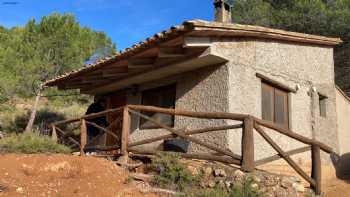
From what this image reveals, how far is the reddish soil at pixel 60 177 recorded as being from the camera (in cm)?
647

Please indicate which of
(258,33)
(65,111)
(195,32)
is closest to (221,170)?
(195,32)

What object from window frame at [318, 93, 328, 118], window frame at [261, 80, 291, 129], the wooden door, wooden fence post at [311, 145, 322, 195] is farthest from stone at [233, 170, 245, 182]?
the wooden door

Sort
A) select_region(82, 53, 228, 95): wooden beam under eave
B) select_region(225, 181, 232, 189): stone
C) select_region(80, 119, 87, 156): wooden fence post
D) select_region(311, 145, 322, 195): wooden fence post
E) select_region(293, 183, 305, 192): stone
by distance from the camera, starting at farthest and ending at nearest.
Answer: select_region(80, 119, 87, 156): wooden fence post
select_region(82, 53, 228, 95): wooden beam under eave
select_region(311, 145, 322, 195): wooden fence post
select_region(293, 183, 305, 192): stone
select_region(225, 181, 232, 189): stone

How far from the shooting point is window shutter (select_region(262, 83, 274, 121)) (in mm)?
9859

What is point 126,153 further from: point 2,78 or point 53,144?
point 2,78

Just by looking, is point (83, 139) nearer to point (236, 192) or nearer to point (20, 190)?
point (20, 190)

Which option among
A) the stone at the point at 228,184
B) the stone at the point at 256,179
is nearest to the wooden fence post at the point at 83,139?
the stone at the point at 228,184

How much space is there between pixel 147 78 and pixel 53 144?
299 centimetres

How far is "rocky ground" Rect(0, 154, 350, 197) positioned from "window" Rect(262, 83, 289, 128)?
2.80 metres

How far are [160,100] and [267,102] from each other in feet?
9.34

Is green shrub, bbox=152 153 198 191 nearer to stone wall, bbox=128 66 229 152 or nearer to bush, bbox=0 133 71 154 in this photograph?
stone wall, bbox=128 66 229 152

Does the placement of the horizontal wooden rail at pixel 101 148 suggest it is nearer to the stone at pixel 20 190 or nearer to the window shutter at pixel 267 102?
the stone at pixel 20 190

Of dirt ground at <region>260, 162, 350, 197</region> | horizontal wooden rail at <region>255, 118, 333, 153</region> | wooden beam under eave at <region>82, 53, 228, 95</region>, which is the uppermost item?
wooden beam under eave at <region>82, 53, 228, 95</region>

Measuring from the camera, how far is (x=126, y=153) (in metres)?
8.34
